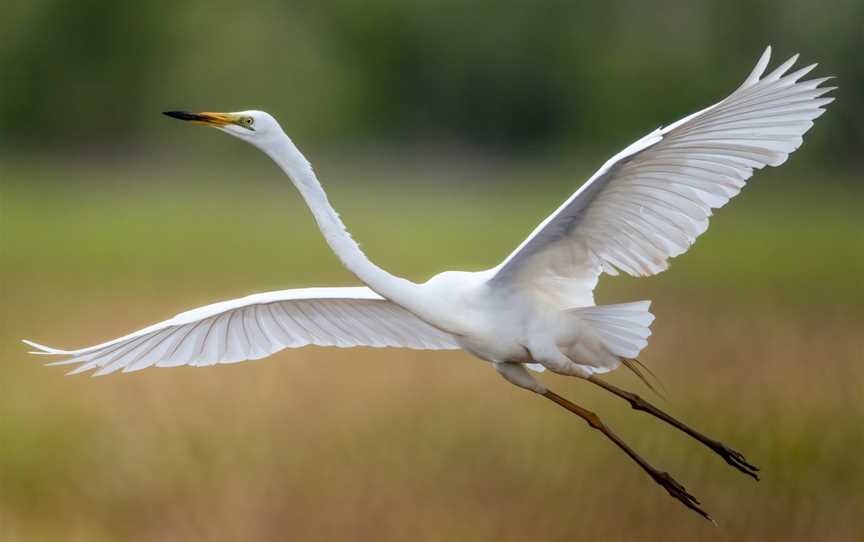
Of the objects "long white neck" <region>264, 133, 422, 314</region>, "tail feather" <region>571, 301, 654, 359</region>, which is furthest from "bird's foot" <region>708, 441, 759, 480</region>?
"long white neck" <region>264, 133, 422, 314</region>

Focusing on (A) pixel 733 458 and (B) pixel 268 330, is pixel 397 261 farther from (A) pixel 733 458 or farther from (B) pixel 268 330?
(A) pixel 733 458

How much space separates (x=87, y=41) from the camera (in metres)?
25.6

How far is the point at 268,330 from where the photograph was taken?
5098 mm

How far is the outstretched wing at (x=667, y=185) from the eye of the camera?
409 cm

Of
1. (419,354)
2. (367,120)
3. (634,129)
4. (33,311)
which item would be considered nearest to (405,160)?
(367,120)

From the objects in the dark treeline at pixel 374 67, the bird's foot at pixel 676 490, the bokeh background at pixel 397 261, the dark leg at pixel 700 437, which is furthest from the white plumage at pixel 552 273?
the dark treeline at pixel 374 67

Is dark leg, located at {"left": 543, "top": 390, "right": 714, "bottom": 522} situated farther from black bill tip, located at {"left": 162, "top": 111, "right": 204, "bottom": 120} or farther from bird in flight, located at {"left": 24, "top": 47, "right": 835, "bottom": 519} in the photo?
black bill tip, located at {"left": 162, "top": 111, "right": 204, "bottom": 120}

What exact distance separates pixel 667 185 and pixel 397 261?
10.4m

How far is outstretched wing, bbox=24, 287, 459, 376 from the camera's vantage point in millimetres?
4789

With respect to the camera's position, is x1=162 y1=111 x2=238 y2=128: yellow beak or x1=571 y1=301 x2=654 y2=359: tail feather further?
x1=571 y1=301 x2=654 y2=359: tail feather

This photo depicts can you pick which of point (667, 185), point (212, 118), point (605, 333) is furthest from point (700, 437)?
point (212, 118)

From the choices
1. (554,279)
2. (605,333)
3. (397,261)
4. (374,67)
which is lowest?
(397,261)

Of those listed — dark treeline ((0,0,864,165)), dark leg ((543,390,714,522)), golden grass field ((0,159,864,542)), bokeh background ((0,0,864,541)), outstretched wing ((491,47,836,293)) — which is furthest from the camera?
dark treeline ((0,0,864,165))

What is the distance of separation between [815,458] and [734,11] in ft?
49.2
